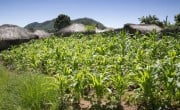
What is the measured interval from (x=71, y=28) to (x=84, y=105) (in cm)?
1816

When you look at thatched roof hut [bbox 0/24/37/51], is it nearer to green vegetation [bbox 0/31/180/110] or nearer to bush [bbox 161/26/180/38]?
bush [bbox 161/26/180/38]

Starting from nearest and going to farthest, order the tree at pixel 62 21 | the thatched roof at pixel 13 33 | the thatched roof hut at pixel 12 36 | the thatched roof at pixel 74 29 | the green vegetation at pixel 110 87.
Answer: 1. the green vegetation at pixel 110 87
2. the thatched roof hut at pixel 12 36
3. the thatched roof at pixel 13 33
4. the thatched roof at pixel 74 29
5. the tree at pixel 62 21

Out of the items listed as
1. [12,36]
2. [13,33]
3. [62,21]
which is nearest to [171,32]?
[12,36]

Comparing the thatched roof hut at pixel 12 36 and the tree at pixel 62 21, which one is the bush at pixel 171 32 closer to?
the thatched roof hut at pixel 12 36

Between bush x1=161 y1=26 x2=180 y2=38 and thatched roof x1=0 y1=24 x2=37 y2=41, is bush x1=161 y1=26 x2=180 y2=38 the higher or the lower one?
the lower one

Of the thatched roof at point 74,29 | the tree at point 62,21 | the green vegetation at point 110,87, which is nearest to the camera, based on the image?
the green vegetation at point 110,87

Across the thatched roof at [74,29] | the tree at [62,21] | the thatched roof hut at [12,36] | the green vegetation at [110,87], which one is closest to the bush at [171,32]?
the green vegetation at [110,87]

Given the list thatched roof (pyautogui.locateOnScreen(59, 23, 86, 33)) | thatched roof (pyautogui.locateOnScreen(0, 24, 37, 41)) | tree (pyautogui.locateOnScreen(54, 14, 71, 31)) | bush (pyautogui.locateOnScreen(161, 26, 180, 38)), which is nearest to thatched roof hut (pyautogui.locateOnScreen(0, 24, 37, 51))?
thatched roof (pyautogui.locateOnScreen(0, 24, 37, 41))

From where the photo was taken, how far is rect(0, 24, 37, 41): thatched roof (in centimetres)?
1811

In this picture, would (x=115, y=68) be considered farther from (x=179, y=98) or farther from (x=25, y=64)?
(x=25, y=64)

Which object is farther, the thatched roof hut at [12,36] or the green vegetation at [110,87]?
the thatched roof hut at [12,36]

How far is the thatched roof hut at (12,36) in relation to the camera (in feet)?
58.2

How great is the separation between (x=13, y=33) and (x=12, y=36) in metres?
0.44

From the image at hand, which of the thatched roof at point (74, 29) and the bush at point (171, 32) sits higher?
the thatched roof at point (74, 29)
